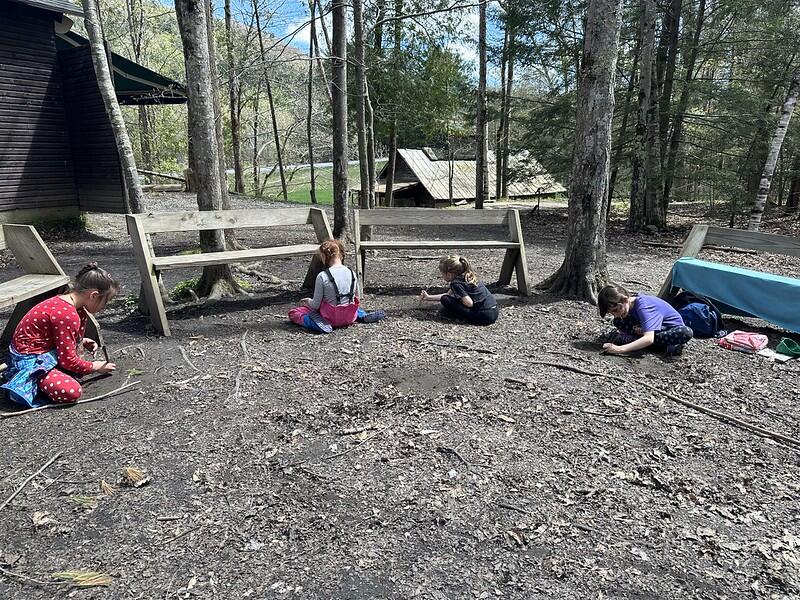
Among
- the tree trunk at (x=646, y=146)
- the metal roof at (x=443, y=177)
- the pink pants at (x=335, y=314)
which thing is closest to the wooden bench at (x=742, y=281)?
the pink pants at (x=335, y=314)

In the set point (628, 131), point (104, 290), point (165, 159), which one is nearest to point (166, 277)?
point (104, 290)

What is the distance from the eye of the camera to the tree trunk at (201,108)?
18.2 feet

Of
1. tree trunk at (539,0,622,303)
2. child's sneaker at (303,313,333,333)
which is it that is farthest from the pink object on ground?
child's sneaker at (303,313,333,333)

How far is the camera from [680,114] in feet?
41.8

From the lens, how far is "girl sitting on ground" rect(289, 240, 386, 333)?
5098 mm

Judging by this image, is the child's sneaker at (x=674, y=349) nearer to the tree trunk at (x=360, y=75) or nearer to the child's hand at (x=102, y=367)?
the child's hand at (x=102, y=367)

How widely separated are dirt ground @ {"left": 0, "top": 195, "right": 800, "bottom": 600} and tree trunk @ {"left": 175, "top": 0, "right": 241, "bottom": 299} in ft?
5.57

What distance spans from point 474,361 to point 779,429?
2144 millimetres

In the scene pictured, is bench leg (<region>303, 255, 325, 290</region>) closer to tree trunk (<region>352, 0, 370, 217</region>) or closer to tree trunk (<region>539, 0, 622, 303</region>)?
tree trunk (<region>539, 0, 622, 303</region>)

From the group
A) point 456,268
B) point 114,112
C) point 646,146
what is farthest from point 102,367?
point 646,146

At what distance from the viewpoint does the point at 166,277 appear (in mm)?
7367

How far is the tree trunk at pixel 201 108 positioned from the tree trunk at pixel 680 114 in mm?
11000

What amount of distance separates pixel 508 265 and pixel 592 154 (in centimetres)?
169

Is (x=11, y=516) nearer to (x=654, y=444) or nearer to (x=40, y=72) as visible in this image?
(x=654, y=444)
